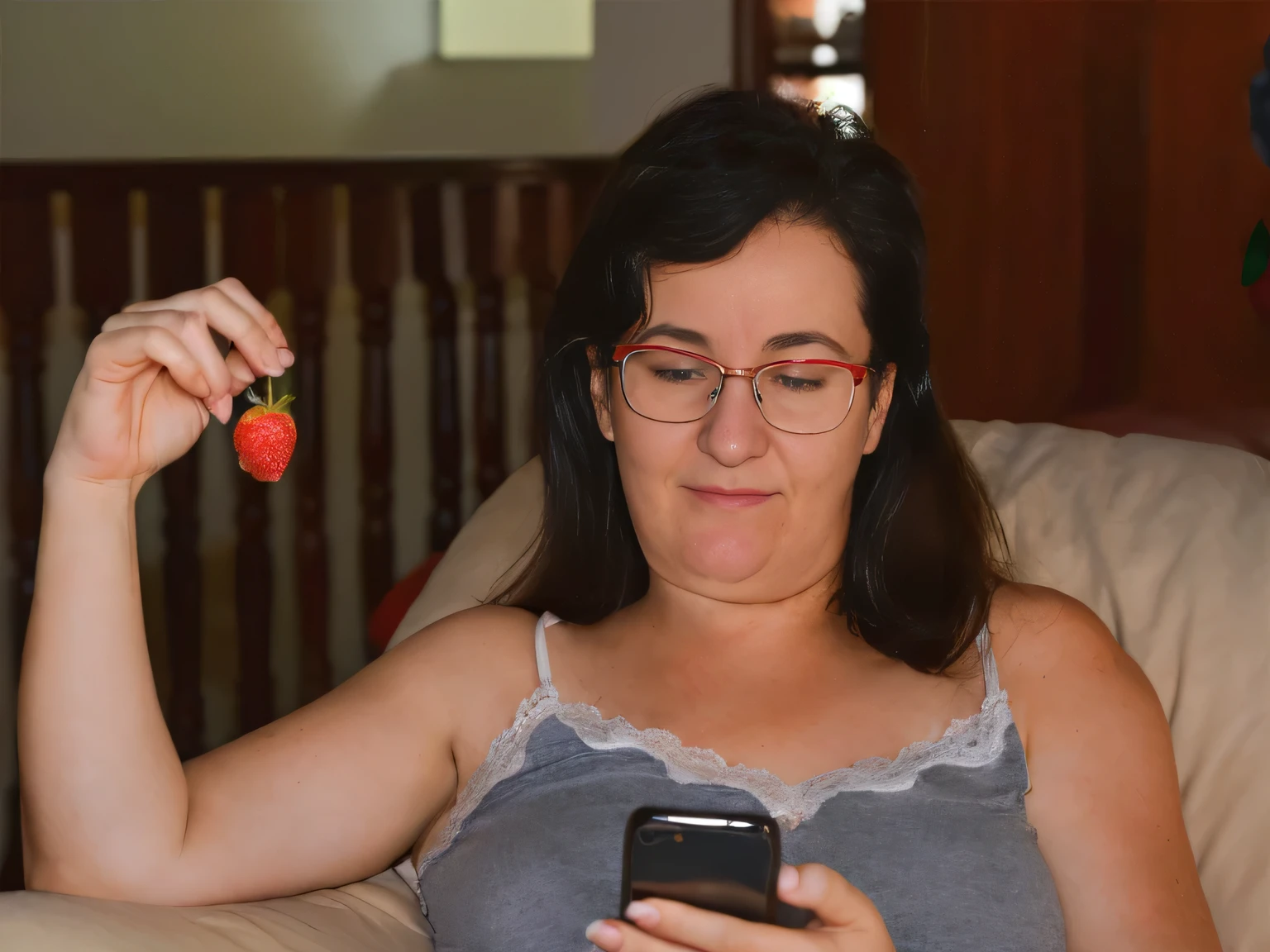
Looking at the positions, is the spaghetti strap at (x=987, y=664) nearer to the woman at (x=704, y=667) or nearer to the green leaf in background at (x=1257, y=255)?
the woman at (x=704, y=667)

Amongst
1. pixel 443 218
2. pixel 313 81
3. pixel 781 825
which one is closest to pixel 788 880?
pixel 781 825

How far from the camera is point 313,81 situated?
304 cm

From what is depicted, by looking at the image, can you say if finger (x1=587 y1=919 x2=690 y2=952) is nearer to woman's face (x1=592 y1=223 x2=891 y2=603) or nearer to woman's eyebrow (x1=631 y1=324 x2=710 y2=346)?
woman's face (x1=592 y1=223 x2=891 y2=603)

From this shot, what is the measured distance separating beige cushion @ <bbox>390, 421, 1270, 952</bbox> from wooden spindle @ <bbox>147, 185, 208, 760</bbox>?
1.02 m

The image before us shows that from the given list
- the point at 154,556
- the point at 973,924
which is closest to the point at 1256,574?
the point at 973,924

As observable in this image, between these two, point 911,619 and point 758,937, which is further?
point 911,619

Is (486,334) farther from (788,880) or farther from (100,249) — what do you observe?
(788,880)

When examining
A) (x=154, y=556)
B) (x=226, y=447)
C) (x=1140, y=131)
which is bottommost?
(x=154, y=556)

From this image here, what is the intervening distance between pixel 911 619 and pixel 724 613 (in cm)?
18

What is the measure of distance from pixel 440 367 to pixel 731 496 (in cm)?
159

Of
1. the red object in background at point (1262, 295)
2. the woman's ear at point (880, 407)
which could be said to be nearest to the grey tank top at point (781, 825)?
the woman's ear at point (880, 407)

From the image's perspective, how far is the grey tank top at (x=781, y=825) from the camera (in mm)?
1113

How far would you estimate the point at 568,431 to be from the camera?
1433mm

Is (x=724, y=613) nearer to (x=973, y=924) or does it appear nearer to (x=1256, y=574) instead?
(x=973, y=924)
